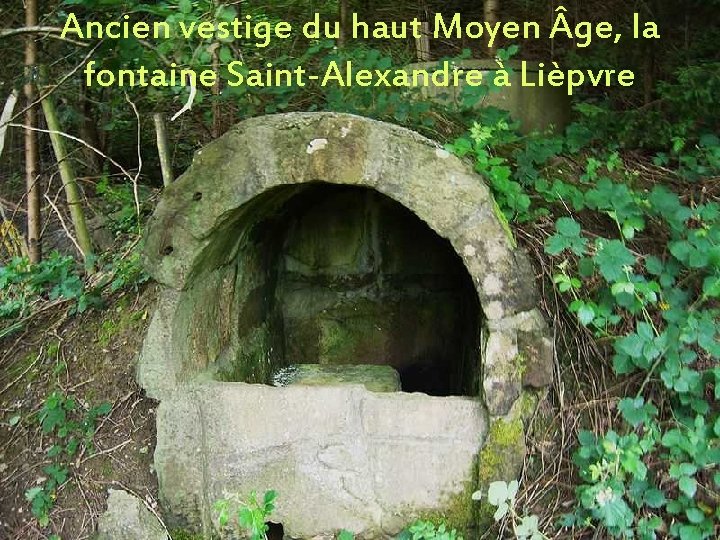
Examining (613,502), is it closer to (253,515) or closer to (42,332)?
(253,515)

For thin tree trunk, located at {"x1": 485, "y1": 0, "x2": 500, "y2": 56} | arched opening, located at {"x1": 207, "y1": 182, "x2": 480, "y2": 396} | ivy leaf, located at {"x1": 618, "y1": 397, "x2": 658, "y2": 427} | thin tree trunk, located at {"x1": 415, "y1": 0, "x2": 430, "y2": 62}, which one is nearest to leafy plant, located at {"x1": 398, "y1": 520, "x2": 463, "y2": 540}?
ivy leaf, located at {"x1": 618, "y1": 397, "x2": 658, "y2": 427}

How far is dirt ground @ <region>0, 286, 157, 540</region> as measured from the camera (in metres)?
2.88

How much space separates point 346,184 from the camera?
101 inches

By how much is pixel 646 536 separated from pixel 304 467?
1346 mm

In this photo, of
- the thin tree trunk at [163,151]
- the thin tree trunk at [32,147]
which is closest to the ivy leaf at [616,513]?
the thin tree trunk at [163,151]

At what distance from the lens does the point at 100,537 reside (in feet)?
9.12

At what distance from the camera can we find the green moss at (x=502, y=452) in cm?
258

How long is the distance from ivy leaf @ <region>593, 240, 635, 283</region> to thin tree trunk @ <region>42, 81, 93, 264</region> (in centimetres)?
288

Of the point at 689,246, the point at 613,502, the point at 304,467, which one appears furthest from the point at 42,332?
the point at 689,246

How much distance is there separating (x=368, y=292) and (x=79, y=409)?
1.84m

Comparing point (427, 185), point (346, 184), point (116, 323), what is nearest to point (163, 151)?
point (116, 323)

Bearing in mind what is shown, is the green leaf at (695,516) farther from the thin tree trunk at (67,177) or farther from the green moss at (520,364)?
the thin tree trunk at (67,177)

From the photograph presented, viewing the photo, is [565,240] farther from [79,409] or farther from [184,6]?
[79,409]

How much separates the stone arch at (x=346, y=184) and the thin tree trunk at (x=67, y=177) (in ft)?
4.57
